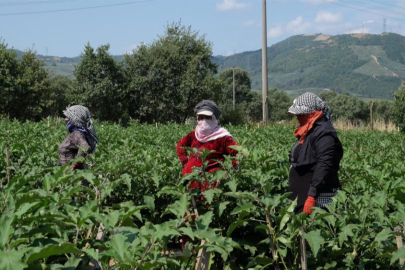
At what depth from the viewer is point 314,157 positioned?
404 centimetres

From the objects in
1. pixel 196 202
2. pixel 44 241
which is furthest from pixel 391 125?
pixel 44 241

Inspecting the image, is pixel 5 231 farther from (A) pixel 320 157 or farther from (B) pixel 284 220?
(A) pixel 320 157

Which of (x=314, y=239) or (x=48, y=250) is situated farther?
(x=314, y=239)

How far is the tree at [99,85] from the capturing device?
4023cm

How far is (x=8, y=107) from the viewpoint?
39.6 metres

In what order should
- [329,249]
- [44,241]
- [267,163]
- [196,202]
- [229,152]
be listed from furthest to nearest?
[229,152], [267,163], [196,202], [329,249], [44,241]

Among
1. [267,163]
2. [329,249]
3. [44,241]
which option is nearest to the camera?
[44,241]

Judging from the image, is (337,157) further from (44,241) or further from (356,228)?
(44,241)

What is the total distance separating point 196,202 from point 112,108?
38.4m

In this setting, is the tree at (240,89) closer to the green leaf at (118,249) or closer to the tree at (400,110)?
the tree at (400,110)

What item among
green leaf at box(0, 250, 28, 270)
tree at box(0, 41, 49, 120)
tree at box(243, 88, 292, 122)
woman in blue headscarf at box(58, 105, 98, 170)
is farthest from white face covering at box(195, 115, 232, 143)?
tree at box(243, 88, 292, 122)

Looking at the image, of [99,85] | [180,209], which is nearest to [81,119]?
[180,209]

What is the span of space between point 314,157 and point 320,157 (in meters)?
0.14

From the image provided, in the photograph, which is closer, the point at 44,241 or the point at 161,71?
the point at 44,241
